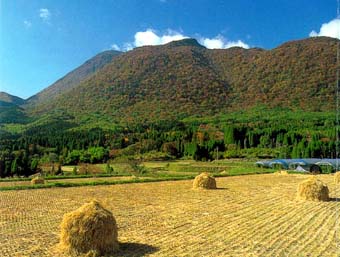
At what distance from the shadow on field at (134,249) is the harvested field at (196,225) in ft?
0.07

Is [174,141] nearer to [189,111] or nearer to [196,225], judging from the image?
[189,111]

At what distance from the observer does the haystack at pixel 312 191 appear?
17.9 metres

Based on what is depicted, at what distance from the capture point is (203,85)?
457ft

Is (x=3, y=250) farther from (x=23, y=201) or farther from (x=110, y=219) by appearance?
(x=23, y=201)

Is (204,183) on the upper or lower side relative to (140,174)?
upper

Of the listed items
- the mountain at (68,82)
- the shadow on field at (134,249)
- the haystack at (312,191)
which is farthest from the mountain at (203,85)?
the shadow on field at (134,249)

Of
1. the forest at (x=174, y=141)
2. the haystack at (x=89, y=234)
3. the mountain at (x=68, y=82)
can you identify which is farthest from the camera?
the mountain at (x=68, y=82)

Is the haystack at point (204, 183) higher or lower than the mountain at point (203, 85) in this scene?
lower

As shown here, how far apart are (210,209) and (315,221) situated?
3.75m

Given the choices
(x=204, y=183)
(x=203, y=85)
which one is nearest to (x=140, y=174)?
(x=204, y=183)

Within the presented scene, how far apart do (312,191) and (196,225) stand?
7.90 metres

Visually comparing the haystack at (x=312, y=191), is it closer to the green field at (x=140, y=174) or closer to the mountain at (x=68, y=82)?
the green field at (x=140, y=174)

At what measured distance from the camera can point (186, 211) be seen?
14773 millimetres

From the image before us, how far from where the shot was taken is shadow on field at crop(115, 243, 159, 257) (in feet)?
29.6
